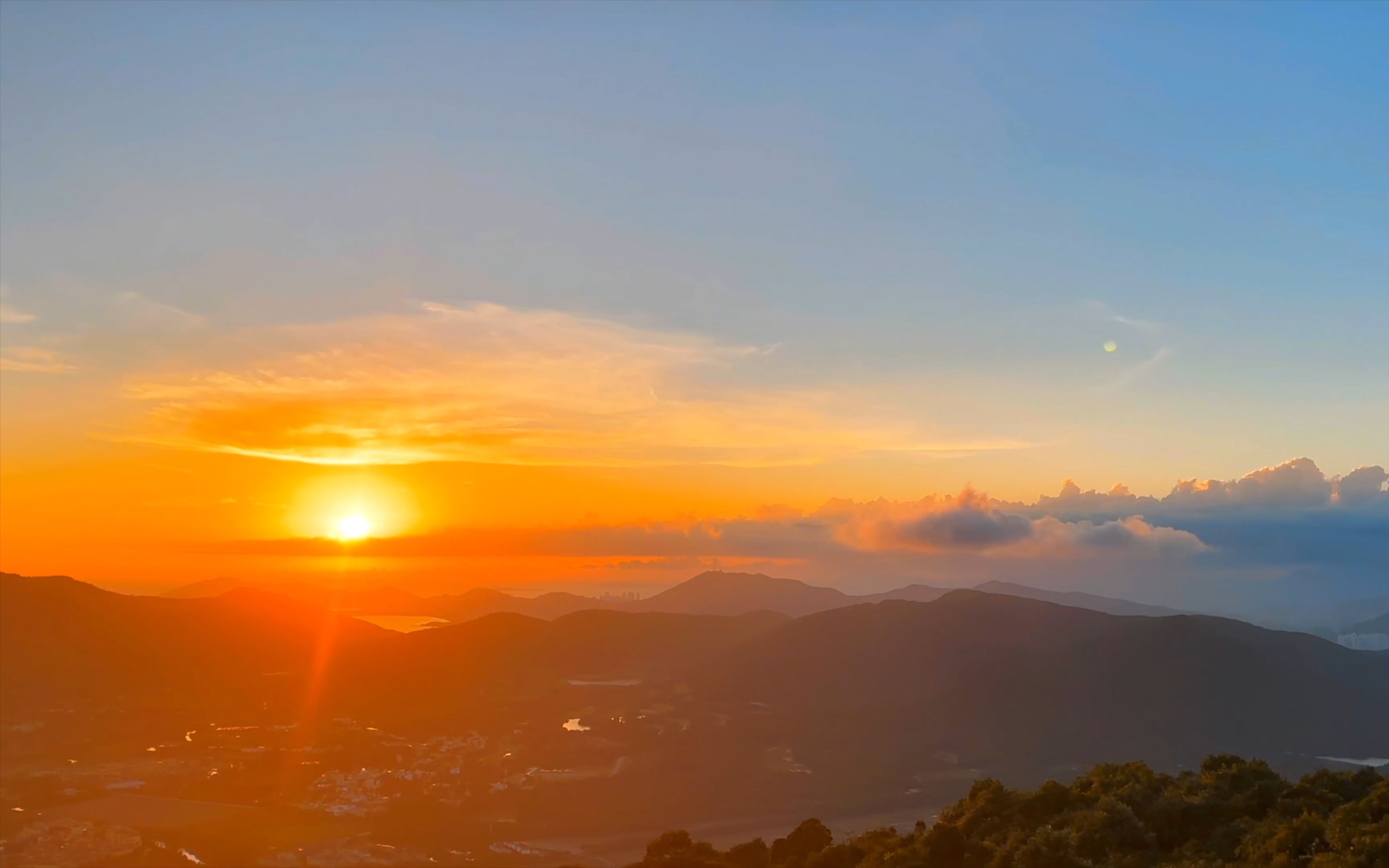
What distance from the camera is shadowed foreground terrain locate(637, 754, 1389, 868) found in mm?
27016

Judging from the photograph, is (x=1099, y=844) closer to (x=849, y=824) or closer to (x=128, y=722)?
(x=849, y=824)

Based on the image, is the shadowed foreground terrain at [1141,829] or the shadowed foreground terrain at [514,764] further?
the shadowed foreground terrain at [514,764]

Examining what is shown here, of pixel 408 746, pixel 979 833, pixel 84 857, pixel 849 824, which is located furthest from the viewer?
pixel 408 746

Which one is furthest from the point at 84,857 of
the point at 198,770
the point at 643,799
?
the point at 643,799

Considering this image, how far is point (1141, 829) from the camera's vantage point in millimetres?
31719

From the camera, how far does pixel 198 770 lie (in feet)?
469

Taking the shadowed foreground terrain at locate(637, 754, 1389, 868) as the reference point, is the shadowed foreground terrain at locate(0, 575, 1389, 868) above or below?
below

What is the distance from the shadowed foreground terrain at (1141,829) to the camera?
88.6ft

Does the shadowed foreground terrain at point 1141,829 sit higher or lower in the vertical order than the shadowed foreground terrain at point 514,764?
higher

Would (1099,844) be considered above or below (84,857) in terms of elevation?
above

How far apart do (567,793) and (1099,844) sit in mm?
125395

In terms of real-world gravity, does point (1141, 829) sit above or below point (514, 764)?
above

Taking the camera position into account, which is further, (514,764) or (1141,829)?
(514,764)

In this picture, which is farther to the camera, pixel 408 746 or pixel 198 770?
pixel 408 746
